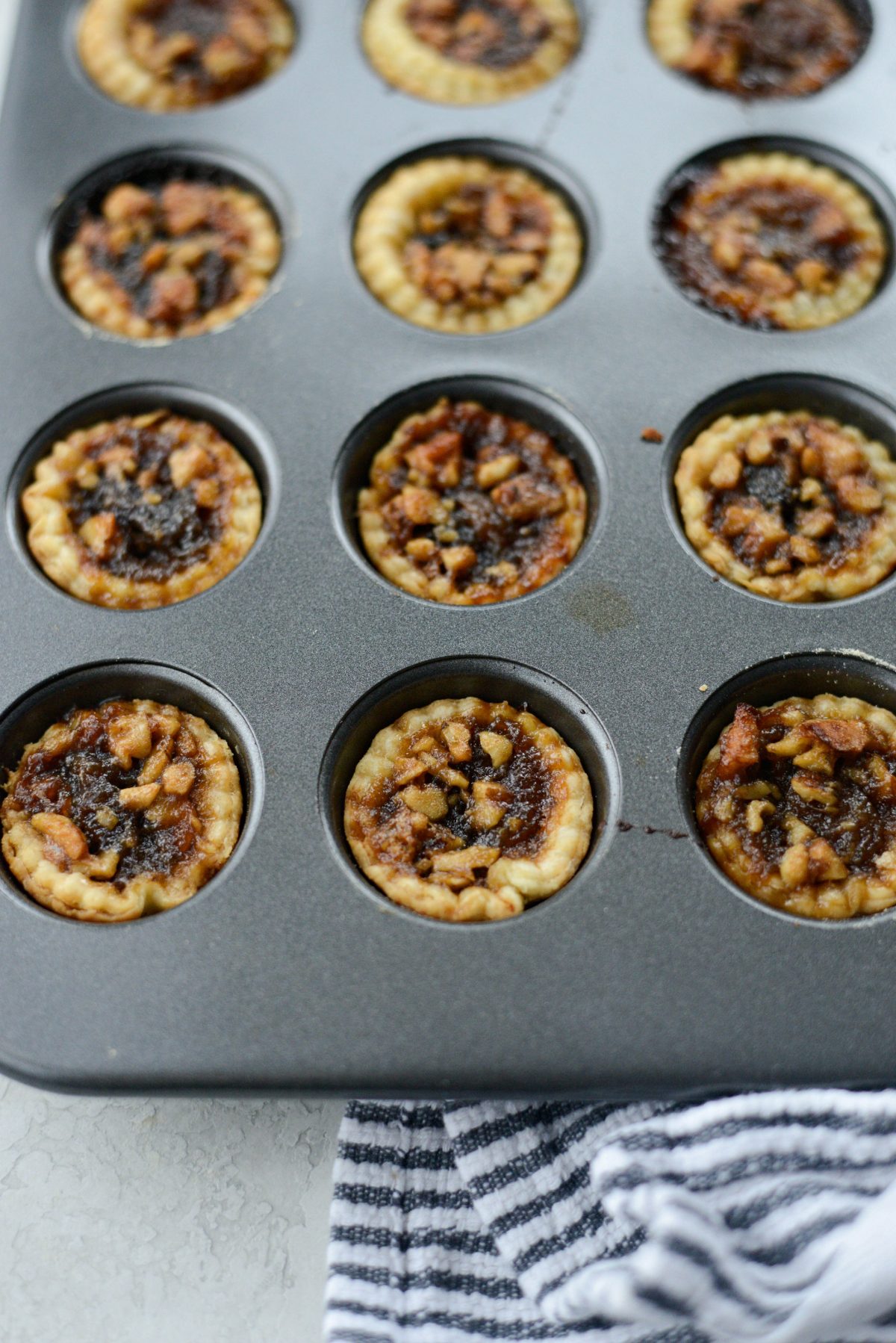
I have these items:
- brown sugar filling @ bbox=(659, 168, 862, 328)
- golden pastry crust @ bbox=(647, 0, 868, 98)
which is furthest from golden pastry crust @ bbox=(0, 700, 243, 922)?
golden pastry crust @ bbox=(647, 0, 868, 98)

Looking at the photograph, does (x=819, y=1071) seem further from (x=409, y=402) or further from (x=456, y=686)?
(x=409, y=402)

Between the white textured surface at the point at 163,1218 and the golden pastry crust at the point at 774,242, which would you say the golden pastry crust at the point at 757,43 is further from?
the white textured surface at the point at 163,1218

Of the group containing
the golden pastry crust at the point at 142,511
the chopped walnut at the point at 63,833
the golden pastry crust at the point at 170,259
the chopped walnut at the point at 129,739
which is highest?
the golden pastry crust at the point at 170,259

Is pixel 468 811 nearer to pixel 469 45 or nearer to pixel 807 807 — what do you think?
pixel 807 807

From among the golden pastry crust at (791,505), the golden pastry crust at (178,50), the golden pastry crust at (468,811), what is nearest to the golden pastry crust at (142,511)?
the golden pastry crust at (468,811)

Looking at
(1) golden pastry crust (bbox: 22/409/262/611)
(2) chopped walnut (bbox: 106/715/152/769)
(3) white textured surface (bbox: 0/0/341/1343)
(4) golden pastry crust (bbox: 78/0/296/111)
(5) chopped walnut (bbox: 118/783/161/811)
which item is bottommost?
(3) white textured surface (bbox: 0/0/341/1343)

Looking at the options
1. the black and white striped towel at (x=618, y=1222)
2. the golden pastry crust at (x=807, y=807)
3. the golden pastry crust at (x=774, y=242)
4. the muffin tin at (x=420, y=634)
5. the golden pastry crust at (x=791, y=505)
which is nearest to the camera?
the black and white striped towel at (x=618, y=1222)

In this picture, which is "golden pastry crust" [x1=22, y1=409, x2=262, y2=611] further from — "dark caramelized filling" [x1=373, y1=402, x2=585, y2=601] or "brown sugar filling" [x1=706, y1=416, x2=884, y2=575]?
"brown sugar filling" [x1=706, y1=416, x2=884, y2=575]
